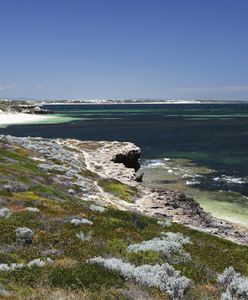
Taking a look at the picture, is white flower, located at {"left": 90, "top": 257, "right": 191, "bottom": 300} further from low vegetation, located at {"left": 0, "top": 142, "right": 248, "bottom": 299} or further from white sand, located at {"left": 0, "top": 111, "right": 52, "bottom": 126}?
white sand, located at {"left": 0, "top": 111, "right": 52, "bottom": 126}

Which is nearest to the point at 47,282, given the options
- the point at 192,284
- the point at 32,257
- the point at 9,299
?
the point at 9,299

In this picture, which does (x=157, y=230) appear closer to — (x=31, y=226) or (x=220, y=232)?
(x=31, y=226)

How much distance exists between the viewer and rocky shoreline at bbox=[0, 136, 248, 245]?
3288cm

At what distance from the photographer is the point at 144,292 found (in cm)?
1197

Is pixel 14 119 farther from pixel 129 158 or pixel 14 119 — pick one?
pixel 129 158

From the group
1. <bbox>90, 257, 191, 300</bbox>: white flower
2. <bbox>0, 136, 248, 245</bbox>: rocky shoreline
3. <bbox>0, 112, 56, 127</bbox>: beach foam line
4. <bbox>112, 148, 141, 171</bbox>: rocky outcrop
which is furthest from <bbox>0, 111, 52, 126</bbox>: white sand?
<bbox>90, 257, 191, 300</bbox>: white flower

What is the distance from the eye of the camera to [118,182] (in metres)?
43.9

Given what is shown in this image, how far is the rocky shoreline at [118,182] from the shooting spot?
108 ft

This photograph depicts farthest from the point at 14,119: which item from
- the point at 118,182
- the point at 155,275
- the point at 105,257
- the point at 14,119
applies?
the point at 155,275

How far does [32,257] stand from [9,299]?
150 inches

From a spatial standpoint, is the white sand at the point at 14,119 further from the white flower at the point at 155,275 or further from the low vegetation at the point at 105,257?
the white flower at the point at 155,275

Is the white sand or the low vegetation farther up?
the low vegetation

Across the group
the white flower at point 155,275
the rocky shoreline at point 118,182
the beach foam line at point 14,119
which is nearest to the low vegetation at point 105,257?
the white flower at point 155,275

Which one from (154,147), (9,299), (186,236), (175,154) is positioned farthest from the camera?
(154,147)
